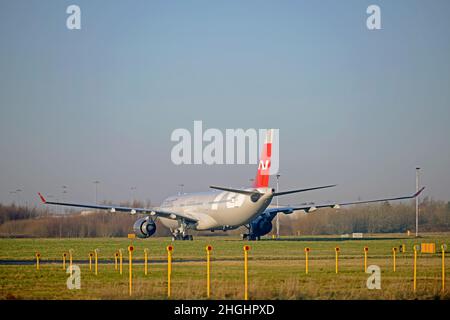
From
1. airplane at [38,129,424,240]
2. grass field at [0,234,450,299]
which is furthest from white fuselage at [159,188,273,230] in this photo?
grass field at [0,234,450,299]

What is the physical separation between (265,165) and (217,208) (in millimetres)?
8424

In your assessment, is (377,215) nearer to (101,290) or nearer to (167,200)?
(167,200)

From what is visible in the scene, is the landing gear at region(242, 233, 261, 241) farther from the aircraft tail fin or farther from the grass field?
the grass field

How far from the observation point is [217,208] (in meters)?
77.8

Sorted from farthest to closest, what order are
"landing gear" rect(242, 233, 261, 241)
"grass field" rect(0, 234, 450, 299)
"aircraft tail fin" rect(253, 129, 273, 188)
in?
"landing gear" rect(242, 233, 261, 241), "aircraft tail fin" rect(253, 129, 273, 188), "grass field" rect(0, 234, 450, 299)

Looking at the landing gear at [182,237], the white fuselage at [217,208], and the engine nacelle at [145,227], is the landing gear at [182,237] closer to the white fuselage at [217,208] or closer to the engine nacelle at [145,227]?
the white fuselage at [217,208]

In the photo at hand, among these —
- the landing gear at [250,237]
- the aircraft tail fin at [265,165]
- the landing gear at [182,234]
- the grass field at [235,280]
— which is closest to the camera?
the grass field at [235,280]

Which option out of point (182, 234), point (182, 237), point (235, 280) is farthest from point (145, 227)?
point (235, 280)

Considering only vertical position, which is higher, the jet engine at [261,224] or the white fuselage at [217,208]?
the white fuselage at [217,208]

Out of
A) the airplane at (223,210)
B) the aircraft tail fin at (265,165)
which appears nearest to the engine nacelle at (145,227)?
the airplane at (223,210)

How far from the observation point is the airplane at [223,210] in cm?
7106

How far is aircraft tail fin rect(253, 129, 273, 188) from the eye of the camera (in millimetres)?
70750

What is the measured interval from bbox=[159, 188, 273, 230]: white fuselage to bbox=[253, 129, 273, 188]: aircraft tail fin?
76 centimetres
